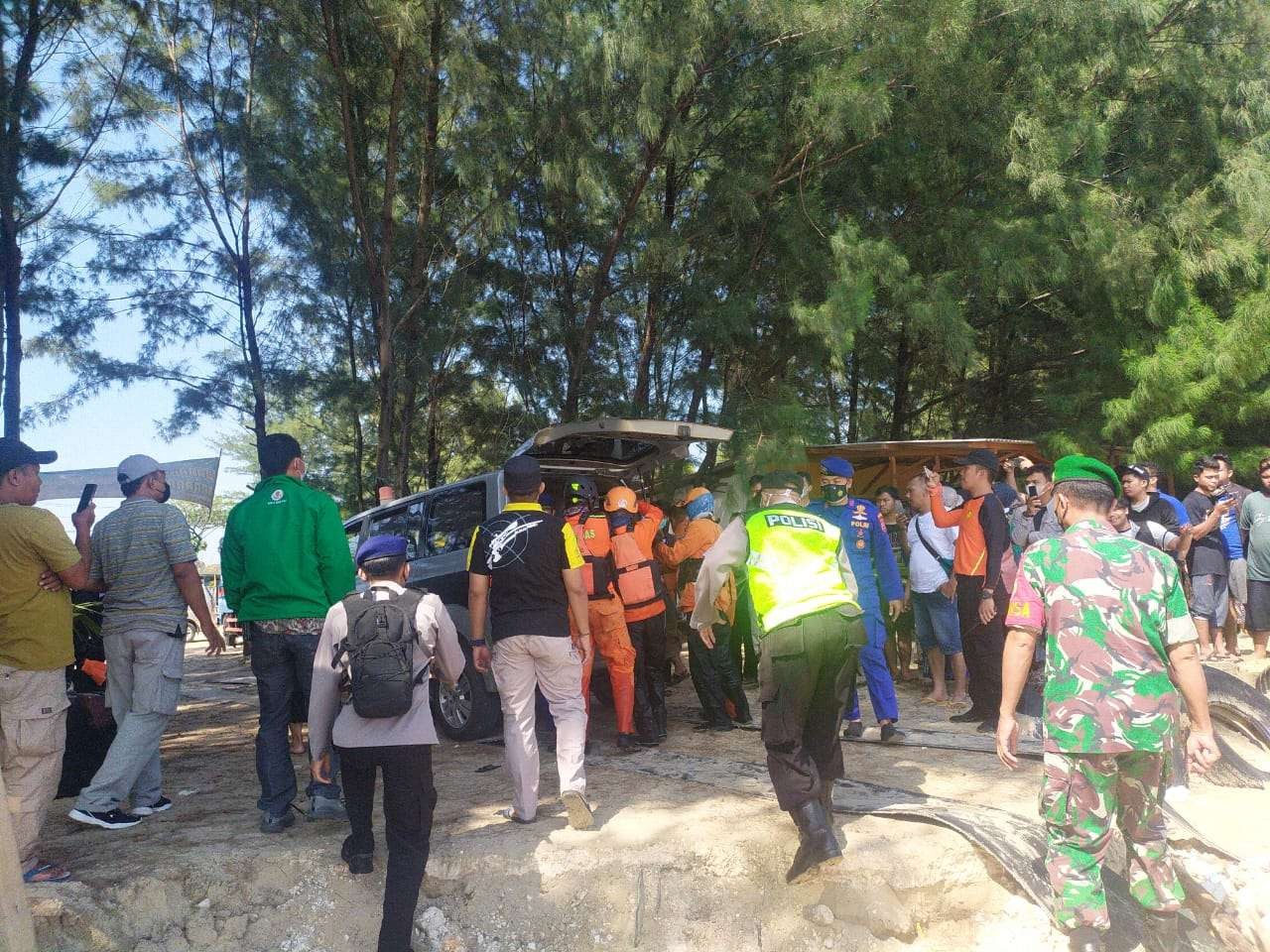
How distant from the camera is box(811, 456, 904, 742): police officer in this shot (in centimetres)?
588

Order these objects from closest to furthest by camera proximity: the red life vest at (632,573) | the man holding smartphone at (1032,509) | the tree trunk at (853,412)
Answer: the red life vest at (632,573) → the man holding smartphone at (1032,509) → the tree trunk at (853,412)

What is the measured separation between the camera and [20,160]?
10055 millimetres

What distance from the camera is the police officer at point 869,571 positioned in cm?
588

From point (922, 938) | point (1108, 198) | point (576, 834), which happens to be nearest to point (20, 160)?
point (576, 834)

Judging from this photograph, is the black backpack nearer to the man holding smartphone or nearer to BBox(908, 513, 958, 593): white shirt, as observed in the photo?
BBox(908, 513, 958, 593): white shirt

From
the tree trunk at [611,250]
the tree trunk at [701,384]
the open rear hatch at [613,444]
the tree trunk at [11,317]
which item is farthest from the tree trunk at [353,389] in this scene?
the open rear hatch at [613,444]

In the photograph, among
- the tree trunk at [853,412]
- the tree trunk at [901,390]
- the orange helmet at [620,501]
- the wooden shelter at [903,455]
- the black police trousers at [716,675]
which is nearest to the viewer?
the orange helmet at [620,501]

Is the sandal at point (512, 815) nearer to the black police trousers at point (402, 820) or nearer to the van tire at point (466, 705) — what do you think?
the black police trousers at point (402, 820)

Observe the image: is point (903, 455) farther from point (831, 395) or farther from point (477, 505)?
point (477, 505)

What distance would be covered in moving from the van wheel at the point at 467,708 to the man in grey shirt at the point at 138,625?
197cm

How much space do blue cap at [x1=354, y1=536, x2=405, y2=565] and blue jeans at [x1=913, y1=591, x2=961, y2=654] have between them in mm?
4813

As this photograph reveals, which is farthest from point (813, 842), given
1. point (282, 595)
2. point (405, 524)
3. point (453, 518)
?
point (405, 524)

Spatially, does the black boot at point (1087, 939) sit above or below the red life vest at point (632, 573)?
below

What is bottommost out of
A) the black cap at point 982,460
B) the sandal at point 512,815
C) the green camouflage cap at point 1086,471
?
the sandal at point 512,815
